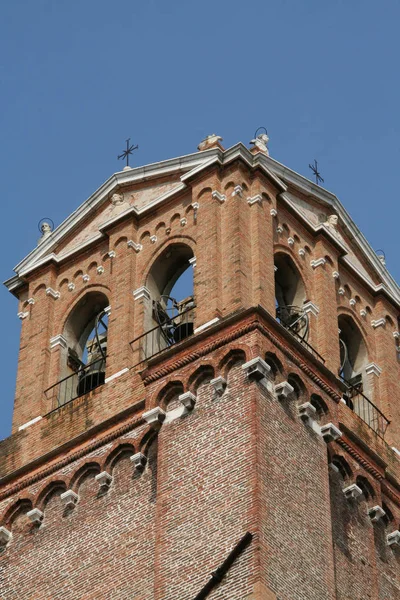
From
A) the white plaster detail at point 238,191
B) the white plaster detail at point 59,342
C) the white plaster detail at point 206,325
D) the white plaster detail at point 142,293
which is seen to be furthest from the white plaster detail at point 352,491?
the white plaster detail at point 59,342

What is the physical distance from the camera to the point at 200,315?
41344mm

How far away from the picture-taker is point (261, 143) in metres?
45.4

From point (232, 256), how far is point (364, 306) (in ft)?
18.6

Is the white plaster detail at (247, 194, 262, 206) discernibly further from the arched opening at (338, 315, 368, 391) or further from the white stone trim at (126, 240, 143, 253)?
the arched opening at (338, 315, 368, 391)

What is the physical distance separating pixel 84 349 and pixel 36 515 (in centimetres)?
626

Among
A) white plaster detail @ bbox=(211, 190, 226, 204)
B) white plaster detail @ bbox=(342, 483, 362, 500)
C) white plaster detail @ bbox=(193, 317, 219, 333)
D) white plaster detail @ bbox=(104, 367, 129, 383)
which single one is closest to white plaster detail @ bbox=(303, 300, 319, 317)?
white plaster detail @ bbox=(211, 190, 226, 204)

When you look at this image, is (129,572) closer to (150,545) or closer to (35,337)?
(150,545)

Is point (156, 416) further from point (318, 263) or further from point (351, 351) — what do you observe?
point (351, 351)

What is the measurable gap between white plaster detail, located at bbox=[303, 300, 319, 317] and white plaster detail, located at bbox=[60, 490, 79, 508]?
23.9ft

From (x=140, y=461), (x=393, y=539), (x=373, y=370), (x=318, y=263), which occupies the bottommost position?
(x=393, y=539)

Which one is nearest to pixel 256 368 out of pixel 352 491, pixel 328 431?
pixel 328 431

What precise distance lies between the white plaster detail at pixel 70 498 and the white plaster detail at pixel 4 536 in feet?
4.87

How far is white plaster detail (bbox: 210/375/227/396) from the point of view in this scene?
3856 cm

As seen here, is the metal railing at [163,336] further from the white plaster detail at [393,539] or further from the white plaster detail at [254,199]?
the white plaster detail at [393,539]
